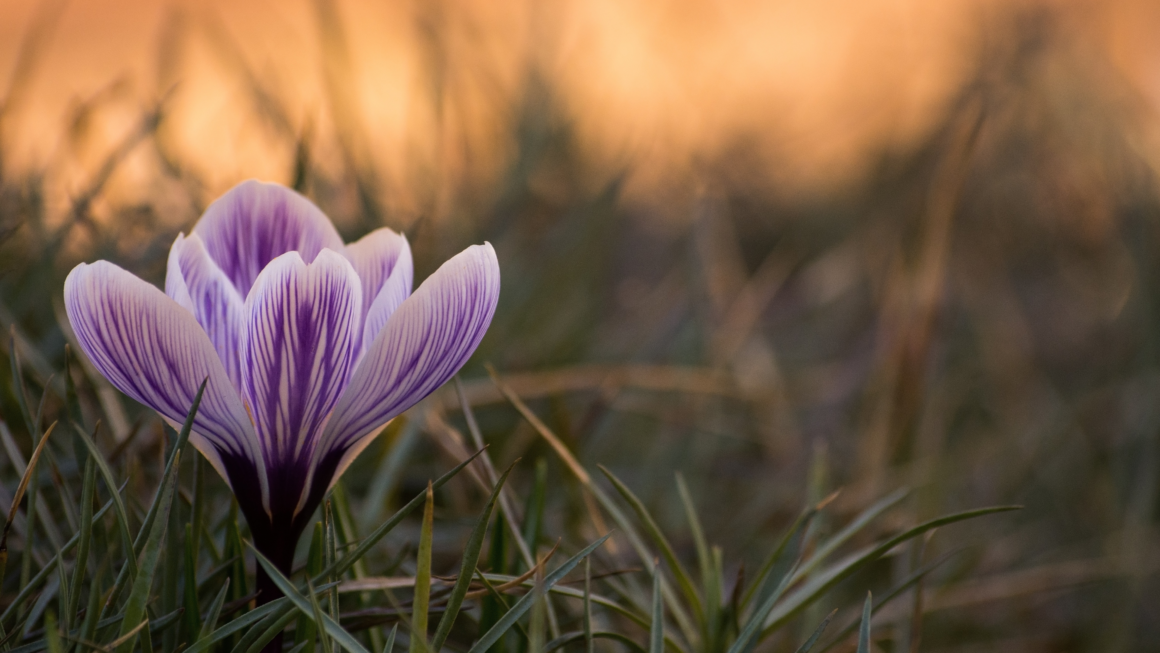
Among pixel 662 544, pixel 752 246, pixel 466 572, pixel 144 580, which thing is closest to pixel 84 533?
pixel 144 580

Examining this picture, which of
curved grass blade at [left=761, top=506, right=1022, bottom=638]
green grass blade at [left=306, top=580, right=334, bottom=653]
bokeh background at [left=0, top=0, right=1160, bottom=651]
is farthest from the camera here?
bokeh background at [left=0, top=0, right=1160, bottom=651]

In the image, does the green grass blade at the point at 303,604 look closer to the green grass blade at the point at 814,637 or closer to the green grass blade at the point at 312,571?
the green grass blade at the point at 312,571

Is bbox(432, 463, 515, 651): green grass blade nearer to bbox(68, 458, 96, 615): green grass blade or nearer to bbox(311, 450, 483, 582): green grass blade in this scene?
bbox(311, 450, 483, 582): green grass blade

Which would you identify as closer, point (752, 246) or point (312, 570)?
point (312, 570)

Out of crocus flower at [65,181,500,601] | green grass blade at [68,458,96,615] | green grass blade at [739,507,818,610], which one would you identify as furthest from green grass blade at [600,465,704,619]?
green grass blade at [68,458,96,615]

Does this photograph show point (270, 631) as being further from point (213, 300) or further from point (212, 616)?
point (213, 300)

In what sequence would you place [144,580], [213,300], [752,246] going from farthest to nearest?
[752,246], [213,300], [144,580]
